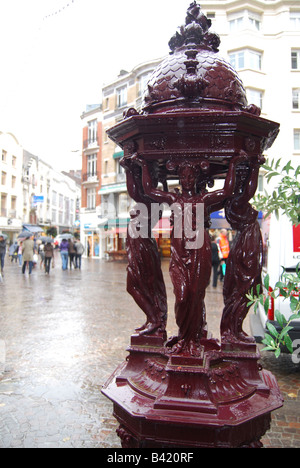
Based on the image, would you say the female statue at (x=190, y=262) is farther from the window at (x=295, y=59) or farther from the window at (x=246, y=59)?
the window at (x=295, y=59)

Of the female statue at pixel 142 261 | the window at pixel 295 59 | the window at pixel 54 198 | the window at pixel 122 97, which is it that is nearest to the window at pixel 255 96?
the window at pixel 295 59

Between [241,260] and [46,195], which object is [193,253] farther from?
[46,195]

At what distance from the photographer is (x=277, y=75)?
24641mm

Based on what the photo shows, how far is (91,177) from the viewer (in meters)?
36.1

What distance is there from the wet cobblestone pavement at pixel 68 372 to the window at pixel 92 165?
1095 inches

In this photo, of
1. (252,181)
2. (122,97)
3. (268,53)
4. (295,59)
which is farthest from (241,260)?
(122,97)

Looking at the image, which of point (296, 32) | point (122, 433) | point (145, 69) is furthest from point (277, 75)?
point (122, 433)

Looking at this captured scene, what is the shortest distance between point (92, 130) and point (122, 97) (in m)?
5.09

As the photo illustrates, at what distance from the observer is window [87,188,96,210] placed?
36.2 metres

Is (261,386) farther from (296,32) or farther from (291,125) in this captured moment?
(296,32)

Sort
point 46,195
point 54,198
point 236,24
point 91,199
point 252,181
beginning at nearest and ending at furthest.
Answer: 1. point 252,181
2. point 236,24
3. point 91,199
4. point 46,195
5. point 54,198

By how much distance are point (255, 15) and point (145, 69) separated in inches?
350

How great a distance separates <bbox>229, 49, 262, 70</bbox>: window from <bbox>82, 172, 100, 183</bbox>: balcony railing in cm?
1576

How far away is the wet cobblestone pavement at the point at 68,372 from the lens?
10.0ft
